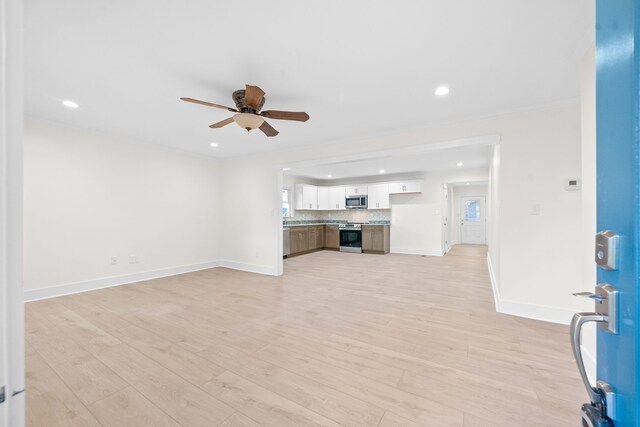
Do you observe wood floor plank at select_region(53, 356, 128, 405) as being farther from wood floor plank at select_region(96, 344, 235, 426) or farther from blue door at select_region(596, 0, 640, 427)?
blue door at select_region(596, 0, 640, 427)

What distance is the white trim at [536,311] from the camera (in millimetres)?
2707

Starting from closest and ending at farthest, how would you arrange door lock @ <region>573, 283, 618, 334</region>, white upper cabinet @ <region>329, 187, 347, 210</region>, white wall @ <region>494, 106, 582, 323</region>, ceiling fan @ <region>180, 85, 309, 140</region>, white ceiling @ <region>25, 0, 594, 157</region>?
door lock @ <region>573, 283, 618, 334</region>
white ceiling @ <region>25, 0, 594, 157</region>
ceiling fan @ <region>180, 85, 309, 140</region>
white wall @ <region>494, 106, 582, 323</region>
white upper cabinet @ <region>329, 187, 347, 210</region>

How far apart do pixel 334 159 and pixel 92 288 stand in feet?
14.0

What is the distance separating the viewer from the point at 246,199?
5336 mm

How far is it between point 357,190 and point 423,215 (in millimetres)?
2061

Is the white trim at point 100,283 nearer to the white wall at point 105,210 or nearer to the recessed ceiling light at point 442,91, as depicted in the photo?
the white wall at point 105,210

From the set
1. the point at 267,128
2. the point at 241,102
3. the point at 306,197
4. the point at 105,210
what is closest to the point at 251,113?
the point at 241,102

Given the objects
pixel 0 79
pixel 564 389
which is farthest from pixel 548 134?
pixel 0 79

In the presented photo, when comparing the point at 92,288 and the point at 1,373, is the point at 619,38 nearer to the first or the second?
the point at 1,373

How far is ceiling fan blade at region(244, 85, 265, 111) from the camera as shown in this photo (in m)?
2.15

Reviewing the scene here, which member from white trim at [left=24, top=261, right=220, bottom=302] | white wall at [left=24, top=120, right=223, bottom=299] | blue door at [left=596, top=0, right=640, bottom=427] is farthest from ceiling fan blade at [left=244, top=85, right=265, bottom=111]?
white trim at [left=24, top=261, right=220, bottom=302]

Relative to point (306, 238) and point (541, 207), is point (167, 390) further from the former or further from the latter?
point (306, 238)

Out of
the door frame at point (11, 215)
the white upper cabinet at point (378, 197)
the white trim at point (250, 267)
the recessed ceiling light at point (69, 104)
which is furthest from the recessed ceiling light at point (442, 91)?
the white upper cabinet at point (378, 197)

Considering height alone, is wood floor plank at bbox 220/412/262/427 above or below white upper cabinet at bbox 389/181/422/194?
below
